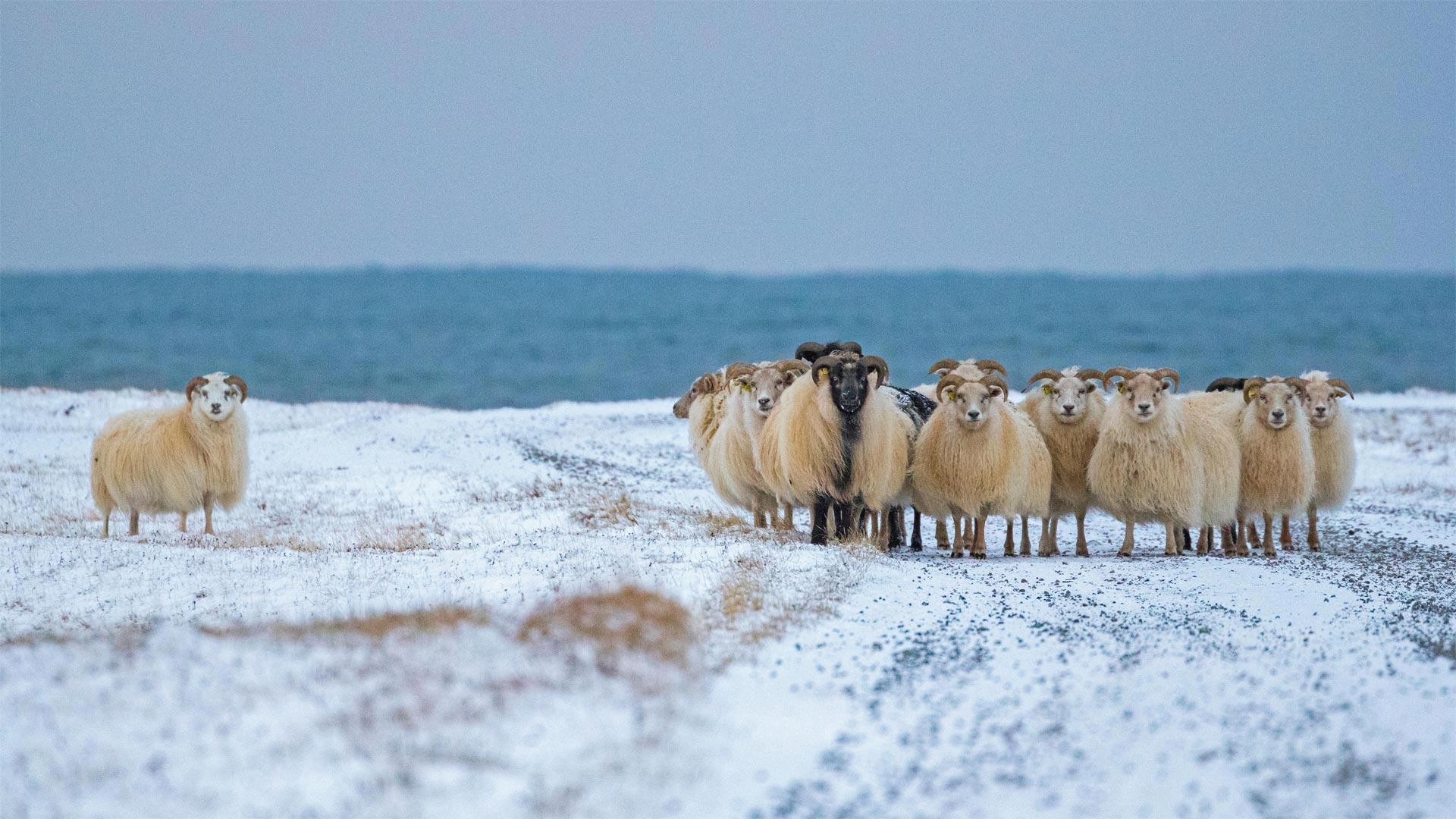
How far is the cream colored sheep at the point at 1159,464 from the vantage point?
46.2 feet

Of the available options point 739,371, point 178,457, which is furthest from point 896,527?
point 178,457

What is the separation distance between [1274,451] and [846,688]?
8865mm

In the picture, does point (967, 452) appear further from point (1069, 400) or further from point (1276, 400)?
point (1276, 400)

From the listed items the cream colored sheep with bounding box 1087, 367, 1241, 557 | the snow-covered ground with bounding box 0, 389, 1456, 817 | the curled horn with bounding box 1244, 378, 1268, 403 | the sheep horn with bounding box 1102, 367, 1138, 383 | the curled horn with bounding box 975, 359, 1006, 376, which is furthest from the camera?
the curled horn with bounding box 1244, 378, 1268, 403

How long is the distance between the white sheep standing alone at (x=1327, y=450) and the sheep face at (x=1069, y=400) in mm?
2536

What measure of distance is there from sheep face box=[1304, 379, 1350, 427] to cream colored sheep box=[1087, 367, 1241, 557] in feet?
4.47

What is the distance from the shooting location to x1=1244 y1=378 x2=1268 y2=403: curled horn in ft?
50.1

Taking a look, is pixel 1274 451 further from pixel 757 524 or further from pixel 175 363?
pixel 175 363

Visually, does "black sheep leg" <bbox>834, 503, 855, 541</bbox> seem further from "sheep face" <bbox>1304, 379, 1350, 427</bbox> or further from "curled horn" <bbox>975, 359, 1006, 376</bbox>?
"sheep face" <bbox>1304, 379, 1350, 427</bbox>

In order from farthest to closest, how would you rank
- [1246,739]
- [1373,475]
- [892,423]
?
A: 1. [1373,475]
2. [892,423]
3. [1246,739]

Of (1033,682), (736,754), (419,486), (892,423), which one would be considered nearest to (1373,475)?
(892,423)

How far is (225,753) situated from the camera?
6.04 m

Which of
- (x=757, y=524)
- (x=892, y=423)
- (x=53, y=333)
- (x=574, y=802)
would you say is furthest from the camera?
(x=53, y=333)

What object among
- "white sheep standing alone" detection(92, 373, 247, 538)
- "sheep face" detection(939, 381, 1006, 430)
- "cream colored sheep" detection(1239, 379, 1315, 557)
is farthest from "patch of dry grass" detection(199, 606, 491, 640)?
"cream colored sheep" detection(1239, 379, 1315, 557)
